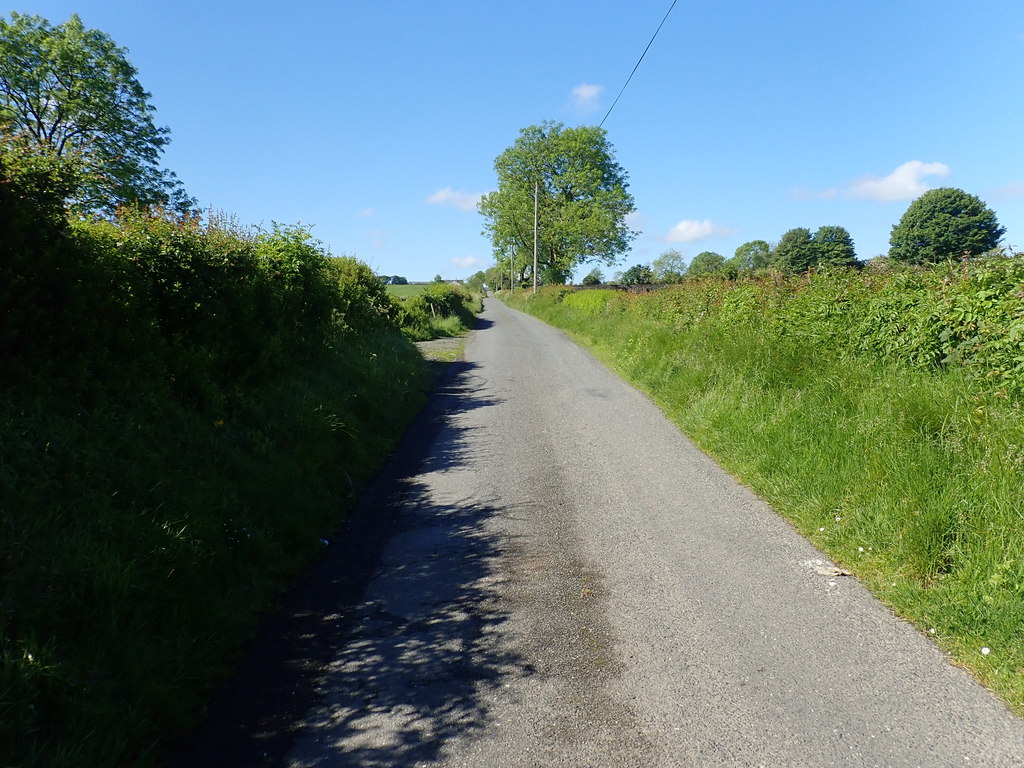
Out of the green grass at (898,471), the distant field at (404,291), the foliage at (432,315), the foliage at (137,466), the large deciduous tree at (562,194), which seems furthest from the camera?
the large deciduous tree at (562,194)

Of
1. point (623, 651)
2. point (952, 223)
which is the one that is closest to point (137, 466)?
point (623, 651)

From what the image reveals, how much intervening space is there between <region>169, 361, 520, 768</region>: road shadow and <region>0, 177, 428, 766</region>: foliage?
0.76 ft

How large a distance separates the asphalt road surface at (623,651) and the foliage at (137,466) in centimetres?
77

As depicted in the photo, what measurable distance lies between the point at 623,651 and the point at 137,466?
3625 millimetres

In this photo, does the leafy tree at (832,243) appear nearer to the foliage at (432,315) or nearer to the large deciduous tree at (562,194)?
the large deciduous tree at (562,194)

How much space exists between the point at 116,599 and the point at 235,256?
198 inches

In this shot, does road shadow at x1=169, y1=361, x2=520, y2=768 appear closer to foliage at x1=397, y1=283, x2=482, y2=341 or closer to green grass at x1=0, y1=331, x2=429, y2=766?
green grass at x1=0, y1=331, x2=429, y2=766

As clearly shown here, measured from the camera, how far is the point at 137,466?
413cm

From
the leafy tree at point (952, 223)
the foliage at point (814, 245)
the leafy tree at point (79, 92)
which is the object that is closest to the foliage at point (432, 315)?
the leafy tree at point (79, 92)

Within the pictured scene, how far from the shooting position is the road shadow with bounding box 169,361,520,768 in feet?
9.09

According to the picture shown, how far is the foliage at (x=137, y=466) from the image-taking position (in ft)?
8.96

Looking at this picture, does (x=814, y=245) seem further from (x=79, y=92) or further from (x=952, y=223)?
(x=79, y=92)

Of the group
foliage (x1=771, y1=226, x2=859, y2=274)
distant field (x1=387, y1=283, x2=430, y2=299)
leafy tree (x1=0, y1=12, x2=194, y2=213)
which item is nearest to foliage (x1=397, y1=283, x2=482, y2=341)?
distant field (x1=387, y1=283, x2=430, y2=299)

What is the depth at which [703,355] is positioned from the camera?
33.8ft
